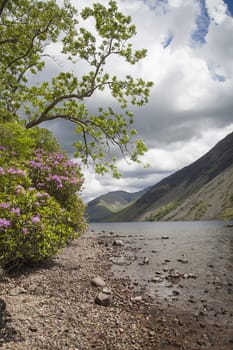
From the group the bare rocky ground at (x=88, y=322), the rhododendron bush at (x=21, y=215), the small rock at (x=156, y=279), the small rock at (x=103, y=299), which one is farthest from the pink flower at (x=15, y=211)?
the small rock at (x=156, y=279)

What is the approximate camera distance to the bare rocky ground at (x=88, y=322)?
28.2ft

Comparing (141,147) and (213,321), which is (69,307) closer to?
(213,321)

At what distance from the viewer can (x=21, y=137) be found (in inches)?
388

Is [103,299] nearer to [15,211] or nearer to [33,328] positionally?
[33,328]

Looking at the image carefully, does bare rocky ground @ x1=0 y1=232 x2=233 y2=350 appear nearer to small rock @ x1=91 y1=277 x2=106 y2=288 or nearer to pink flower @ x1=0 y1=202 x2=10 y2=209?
small rock @ x1=91 y1=277 x2=106 y2=288

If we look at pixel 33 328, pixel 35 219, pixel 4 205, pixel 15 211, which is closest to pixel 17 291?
pixel 33 328

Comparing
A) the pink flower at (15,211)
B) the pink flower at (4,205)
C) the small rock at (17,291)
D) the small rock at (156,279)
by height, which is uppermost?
the pink flower at (4,205)

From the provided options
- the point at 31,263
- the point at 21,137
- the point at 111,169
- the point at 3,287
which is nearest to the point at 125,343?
the point at 3,287

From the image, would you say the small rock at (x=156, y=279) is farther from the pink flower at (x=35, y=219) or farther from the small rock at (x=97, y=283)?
the pink flower at (x=35, y=219)

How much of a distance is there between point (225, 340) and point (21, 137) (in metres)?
10.9

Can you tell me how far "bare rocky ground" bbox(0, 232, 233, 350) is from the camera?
28.2 feet

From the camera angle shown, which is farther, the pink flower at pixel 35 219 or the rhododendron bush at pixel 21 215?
the pink flower at pixel 35 219

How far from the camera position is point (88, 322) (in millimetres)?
9977

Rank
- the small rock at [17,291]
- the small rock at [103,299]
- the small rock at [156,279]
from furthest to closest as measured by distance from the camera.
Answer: the small rock at [156,279]
the small rock at [103,299]
the small rock at [17,291]
